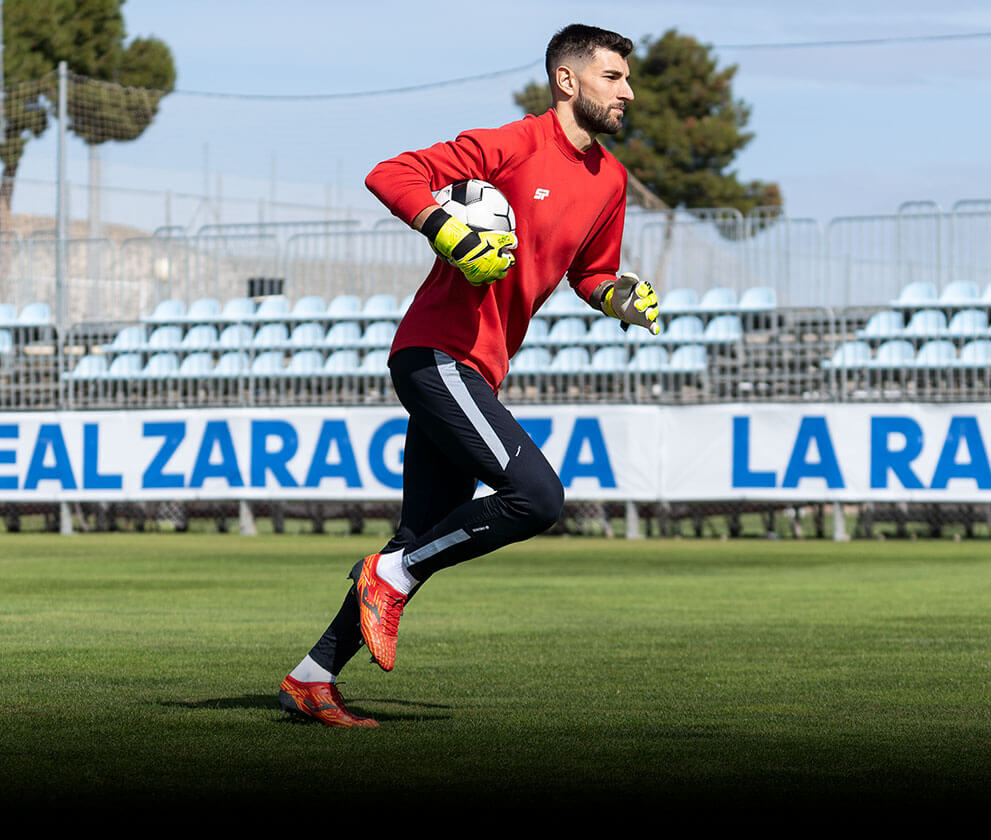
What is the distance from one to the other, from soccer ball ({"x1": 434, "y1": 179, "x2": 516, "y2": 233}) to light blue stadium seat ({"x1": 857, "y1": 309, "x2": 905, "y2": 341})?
1496cm

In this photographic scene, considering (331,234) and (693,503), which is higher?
(331,234)

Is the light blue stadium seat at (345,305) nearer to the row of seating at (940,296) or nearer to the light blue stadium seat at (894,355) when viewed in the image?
Answer: the light blue stadium seat at (894,355)

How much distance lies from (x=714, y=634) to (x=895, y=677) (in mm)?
2023

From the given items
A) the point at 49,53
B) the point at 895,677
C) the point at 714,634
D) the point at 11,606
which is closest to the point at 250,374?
the point at 11,606

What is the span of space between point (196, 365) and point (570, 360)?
5071 millimetres

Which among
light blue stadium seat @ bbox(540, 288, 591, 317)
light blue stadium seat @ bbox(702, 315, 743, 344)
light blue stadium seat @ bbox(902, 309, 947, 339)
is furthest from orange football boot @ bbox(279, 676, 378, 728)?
light blue stadium seat @ bbox(540, 288, 591, 317)

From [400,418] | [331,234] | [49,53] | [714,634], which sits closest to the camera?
[714,634]

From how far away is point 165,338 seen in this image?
2334 cm

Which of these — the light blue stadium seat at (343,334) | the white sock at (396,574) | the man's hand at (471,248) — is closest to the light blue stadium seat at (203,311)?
the light blue stadium seat at (343,334)

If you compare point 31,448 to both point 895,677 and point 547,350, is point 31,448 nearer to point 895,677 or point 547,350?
point 547,350

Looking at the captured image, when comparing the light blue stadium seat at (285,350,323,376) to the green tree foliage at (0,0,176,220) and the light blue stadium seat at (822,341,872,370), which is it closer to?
the light blue stadium seat at (822,341,872,370)

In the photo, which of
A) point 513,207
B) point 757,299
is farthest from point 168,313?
point 513,207

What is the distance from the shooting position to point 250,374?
22250 millimetres

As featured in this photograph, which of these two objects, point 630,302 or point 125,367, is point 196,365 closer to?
point 125,367
